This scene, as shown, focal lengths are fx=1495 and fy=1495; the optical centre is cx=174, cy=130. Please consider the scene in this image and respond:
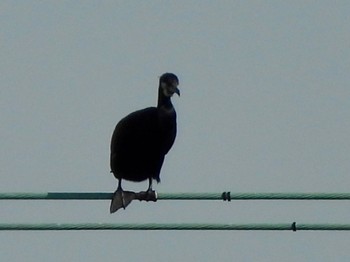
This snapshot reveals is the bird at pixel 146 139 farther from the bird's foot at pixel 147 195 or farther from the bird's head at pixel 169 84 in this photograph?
the bird's foot at pixel 147 195

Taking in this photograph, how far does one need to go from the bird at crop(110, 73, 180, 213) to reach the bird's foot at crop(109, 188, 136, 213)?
264 mm

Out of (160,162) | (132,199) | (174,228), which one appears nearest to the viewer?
(174,228)

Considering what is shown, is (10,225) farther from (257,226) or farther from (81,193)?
(257,226)

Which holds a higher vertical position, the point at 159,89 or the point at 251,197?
the point at 159,89

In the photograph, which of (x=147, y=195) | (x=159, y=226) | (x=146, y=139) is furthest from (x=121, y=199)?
(x=159, y=226)

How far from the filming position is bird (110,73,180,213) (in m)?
13.6

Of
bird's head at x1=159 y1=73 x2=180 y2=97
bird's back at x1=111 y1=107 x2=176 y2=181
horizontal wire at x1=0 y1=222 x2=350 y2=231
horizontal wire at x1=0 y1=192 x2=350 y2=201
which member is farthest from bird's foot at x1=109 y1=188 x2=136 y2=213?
horizontal wire at x1=0 y1=222 x2=350 y2=231

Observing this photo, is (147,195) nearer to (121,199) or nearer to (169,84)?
(121,199)

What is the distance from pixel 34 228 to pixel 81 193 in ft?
2.29

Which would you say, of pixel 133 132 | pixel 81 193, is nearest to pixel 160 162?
pixel 133 132

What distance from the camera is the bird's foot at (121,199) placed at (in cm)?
1269

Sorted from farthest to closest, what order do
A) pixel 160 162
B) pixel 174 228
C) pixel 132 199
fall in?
pixel 160 162 < pixel 132 199 < pixel 174 228

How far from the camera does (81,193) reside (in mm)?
11055

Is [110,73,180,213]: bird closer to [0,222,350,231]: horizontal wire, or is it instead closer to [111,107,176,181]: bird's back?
[111,107,176,181]: bird's back
